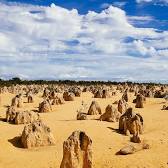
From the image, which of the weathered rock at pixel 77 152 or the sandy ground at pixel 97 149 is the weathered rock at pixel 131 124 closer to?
the sandy ground at pixel 97 149

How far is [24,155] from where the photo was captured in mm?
20109

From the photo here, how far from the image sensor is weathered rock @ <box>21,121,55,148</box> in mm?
21500

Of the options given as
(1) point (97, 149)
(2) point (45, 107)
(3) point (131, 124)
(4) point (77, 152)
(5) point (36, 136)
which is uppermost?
(2) point (45, 107)

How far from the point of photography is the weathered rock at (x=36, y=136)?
70.5 feet

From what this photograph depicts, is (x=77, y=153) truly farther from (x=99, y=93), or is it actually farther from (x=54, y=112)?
(x=99, y=93)

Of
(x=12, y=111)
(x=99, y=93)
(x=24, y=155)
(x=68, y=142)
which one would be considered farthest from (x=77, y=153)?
(x=99, y=93)

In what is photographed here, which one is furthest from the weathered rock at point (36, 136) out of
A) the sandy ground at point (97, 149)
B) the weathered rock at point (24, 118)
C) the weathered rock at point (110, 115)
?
the weathered rock at point (110, 115)

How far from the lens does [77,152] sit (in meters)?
16.5

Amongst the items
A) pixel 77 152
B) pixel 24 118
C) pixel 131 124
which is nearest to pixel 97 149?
pixel 77 152

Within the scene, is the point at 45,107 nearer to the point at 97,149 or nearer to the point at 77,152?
the point at 97,149

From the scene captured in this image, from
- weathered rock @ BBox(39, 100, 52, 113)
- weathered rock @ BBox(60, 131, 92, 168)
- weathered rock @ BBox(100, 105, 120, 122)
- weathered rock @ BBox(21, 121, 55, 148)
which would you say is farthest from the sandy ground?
weathered rock @ BBox(39, 100, 52, 113)

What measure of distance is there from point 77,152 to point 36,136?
18.8 ft

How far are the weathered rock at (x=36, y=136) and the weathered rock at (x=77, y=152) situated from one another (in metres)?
5.27

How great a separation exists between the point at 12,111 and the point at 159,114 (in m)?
12.3
